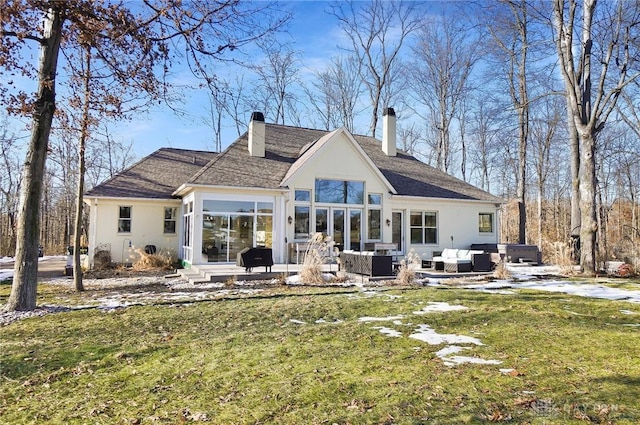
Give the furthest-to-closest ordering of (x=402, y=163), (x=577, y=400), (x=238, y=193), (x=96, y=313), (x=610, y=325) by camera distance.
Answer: (x=402, y=163) < (x=238, y=193) < (x=96, y=313) < (x=610, y=325) < (x=577, y=400)

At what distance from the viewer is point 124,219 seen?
17453 mm

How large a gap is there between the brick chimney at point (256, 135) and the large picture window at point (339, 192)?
3.45 meters

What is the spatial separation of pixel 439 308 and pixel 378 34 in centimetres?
2606

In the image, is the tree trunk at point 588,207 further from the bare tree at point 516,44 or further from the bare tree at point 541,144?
the bare tree at point 541,144

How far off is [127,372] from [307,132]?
18.6m

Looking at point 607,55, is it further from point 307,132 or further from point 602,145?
point 602,145

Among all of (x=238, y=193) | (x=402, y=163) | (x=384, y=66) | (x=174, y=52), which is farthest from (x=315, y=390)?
(x=384, y=66)

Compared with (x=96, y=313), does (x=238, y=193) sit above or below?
above

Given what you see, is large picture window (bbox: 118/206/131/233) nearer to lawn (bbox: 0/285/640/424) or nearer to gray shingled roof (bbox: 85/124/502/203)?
gray shingled roof (bbox: 85/124/502/203)

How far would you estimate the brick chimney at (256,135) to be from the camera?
18141mm

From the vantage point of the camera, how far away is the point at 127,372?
450 centimetres

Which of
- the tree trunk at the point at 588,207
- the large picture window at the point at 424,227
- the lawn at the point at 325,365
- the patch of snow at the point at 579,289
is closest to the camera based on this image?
the lawn at the point at 325,365

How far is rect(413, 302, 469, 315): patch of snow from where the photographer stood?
24.6 ft

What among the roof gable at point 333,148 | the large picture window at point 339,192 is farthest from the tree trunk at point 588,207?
the large picture window at point 339,192
